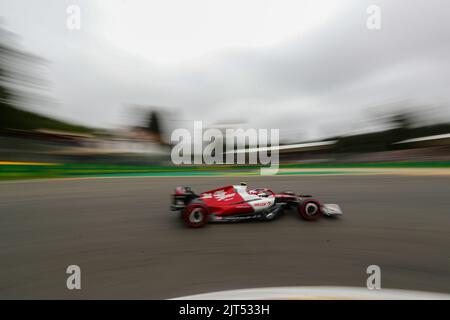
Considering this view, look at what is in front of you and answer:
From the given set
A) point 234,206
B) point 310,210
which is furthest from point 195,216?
point 310,210

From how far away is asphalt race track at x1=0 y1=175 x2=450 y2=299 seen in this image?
1950 millimetres

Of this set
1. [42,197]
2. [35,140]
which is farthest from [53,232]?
[35,140]

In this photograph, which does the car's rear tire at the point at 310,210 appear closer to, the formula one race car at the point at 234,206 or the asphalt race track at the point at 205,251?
the formula one race car at the point at 234,206

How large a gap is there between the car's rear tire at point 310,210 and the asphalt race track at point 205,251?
0.15 m

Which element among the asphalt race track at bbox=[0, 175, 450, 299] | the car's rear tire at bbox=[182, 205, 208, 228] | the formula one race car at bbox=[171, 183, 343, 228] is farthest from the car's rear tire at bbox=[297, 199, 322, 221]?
the car's rear tire at bbox=[182, 205, 208, 228]

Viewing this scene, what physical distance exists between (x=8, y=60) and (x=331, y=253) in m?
21.1

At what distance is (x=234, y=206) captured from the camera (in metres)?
3.06

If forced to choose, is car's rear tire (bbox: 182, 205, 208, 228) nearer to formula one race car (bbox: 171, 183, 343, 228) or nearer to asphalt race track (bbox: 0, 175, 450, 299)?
formula one race car (bbox: 171, 183, 343, 228)

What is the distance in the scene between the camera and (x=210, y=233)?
2.87m

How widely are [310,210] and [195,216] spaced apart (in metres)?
1.78

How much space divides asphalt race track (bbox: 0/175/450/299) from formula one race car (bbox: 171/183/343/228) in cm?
14

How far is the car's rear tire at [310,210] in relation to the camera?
3242 mm
